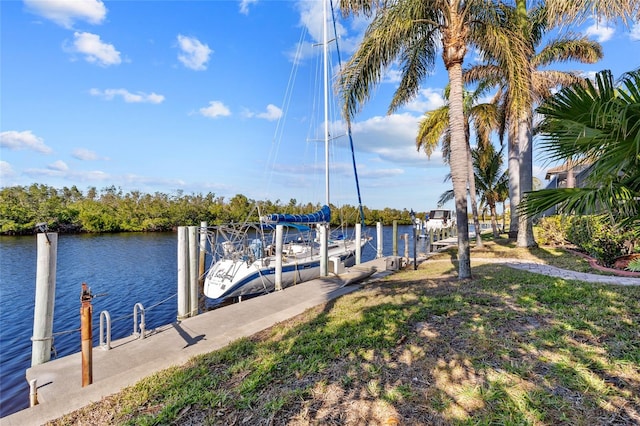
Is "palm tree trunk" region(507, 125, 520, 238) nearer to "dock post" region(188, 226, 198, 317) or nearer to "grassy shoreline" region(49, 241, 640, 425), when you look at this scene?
"grassy shoreline" region(49, 241, 640, 425)

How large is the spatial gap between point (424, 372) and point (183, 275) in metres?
5.25

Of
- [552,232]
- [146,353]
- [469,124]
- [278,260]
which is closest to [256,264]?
[278,260]

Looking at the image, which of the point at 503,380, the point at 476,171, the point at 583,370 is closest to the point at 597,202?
the point at 583,370

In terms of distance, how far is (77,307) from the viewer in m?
10.6

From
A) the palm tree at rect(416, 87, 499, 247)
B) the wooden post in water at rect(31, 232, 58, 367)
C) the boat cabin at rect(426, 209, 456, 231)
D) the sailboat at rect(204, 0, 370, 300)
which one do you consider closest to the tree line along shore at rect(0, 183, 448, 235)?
the boat cabin at rect(426, 209, 456, 231)

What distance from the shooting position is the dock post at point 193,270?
270 inches

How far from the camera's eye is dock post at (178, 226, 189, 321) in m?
6.66

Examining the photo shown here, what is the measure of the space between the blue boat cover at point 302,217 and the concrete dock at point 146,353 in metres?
3.35

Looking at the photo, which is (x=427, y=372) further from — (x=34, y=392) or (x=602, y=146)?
(x=34, y=392)

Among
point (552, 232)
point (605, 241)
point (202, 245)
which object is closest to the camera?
point (605, 241)

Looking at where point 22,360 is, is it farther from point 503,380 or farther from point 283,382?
point 503,380

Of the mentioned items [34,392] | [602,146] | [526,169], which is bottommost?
[34,392]

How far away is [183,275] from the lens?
675 cm

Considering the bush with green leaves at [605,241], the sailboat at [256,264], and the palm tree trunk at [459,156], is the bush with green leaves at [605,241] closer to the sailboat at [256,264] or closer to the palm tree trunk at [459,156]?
the palm tree trunk at [459,156]
